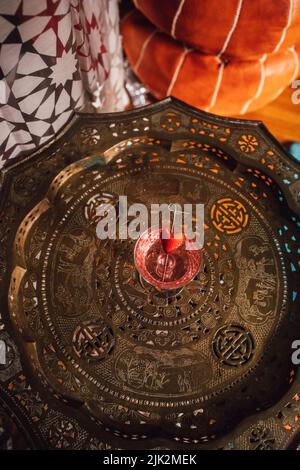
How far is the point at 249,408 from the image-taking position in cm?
101

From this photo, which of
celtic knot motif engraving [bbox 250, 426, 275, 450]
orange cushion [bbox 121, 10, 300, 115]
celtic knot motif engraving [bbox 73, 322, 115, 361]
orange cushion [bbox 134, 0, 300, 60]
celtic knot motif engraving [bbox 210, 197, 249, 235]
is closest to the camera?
celtic knot motif engraving [bbox 250, 426, 275, 450]

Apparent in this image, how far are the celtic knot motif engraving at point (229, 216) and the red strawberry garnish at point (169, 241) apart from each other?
0.12 metres

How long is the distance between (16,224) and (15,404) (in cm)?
40

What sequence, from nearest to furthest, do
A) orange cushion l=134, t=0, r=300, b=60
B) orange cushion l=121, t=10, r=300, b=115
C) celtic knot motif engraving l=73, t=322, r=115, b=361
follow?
celtic knot motif engraving l=73, t=322, r=115, b=361, orange cushion l=134, t=0, r=300, b=60, orange cushion l=121, t=10, r=300, b=115

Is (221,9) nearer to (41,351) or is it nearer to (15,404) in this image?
(41,351)

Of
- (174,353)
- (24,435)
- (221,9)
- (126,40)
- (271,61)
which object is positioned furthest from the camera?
(126,40)

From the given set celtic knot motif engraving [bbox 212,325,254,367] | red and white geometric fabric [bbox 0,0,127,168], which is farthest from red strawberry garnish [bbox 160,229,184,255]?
red and white geometric fabric [bbox 0,0,127,168]

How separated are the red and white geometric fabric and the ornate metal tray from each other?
25 cm

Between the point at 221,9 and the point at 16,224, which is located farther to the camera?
the point at 221,9

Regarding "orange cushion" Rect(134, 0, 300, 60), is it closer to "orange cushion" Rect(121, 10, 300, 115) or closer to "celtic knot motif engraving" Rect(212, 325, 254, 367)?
"orange cushion" Rect(121, 10, 300, 115)

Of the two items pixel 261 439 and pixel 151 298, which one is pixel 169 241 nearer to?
pixel 151 298

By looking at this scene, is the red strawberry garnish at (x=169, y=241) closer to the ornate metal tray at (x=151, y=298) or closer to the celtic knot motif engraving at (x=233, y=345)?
the ornate metal tray at (x=151, y=298)

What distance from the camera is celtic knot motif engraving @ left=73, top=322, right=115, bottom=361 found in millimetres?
1057

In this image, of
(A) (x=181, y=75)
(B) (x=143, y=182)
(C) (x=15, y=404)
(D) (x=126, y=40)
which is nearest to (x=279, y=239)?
(B) (x=143, y=182)
